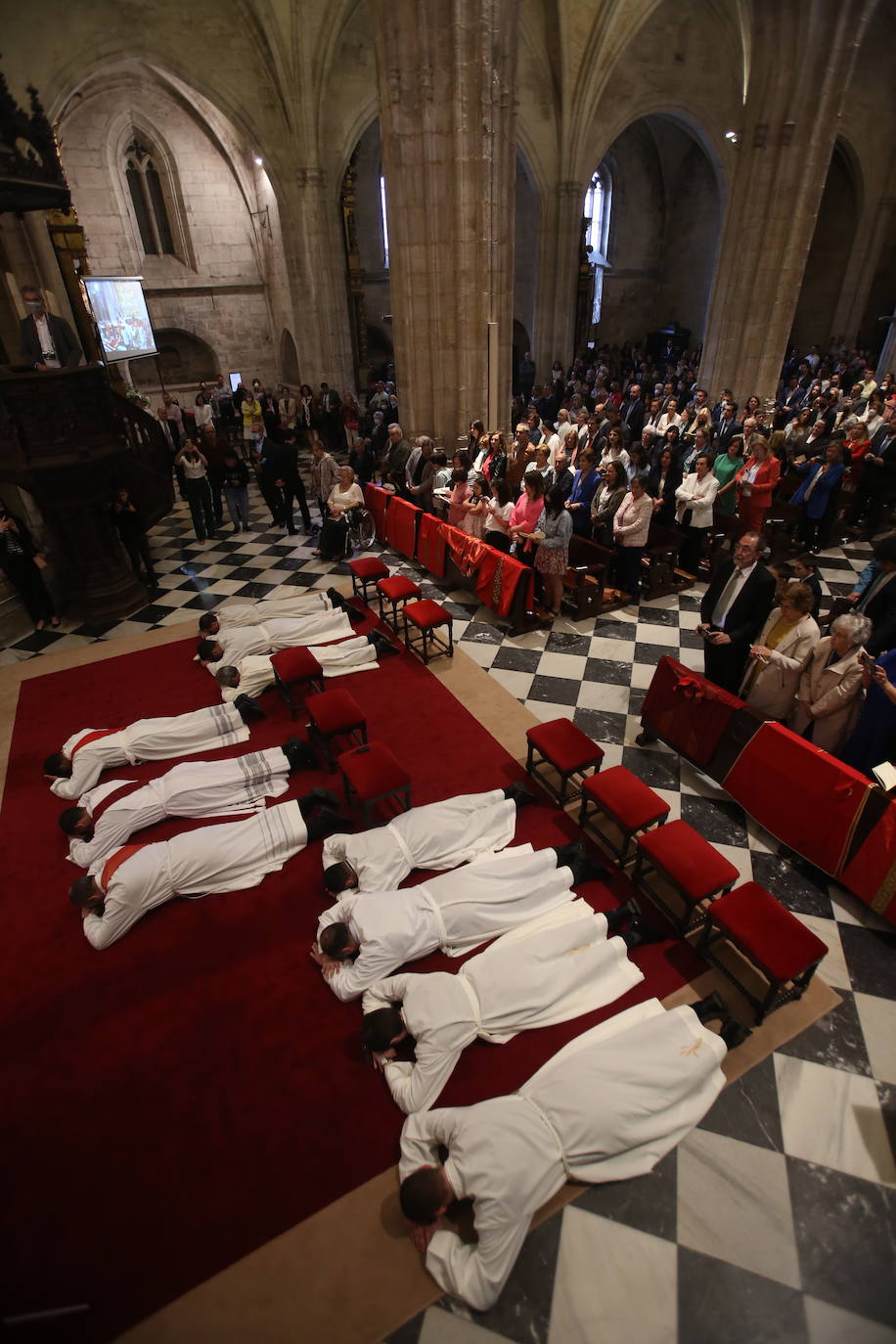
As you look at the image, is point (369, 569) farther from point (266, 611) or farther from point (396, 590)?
point (266, 611)

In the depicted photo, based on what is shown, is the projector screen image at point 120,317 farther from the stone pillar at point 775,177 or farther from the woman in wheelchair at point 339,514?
the stone pillar at point 775,177

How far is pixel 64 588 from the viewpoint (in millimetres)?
8289

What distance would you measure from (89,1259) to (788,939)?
3383mm

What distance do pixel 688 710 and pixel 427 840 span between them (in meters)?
2.26

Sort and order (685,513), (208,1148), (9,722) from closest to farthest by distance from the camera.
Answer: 1. (208,1148)
2. (9,722)
3. (685,513)

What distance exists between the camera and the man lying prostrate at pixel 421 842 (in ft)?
12.6

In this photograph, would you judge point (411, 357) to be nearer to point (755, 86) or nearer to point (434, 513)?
point (434, 513)

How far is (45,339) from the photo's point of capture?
739 cm

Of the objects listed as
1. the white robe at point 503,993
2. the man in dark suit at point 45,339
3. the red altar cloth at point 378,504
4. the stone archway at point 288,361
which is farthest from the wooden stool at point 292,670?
the stone archway at point 288,361

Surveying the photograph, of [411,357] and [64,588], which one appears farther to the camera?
[411,357]

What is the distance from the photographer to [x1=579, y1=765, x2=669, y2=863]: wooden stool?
396 cm

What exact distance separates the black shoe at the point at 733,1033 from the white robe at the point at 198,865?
105 inches

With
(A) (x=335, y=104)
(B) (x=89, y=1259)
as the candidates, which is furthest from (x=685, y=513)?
(A) (x=335, y=104)

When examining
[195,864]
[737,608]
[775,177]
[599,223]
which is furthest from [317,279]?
[195,864]
